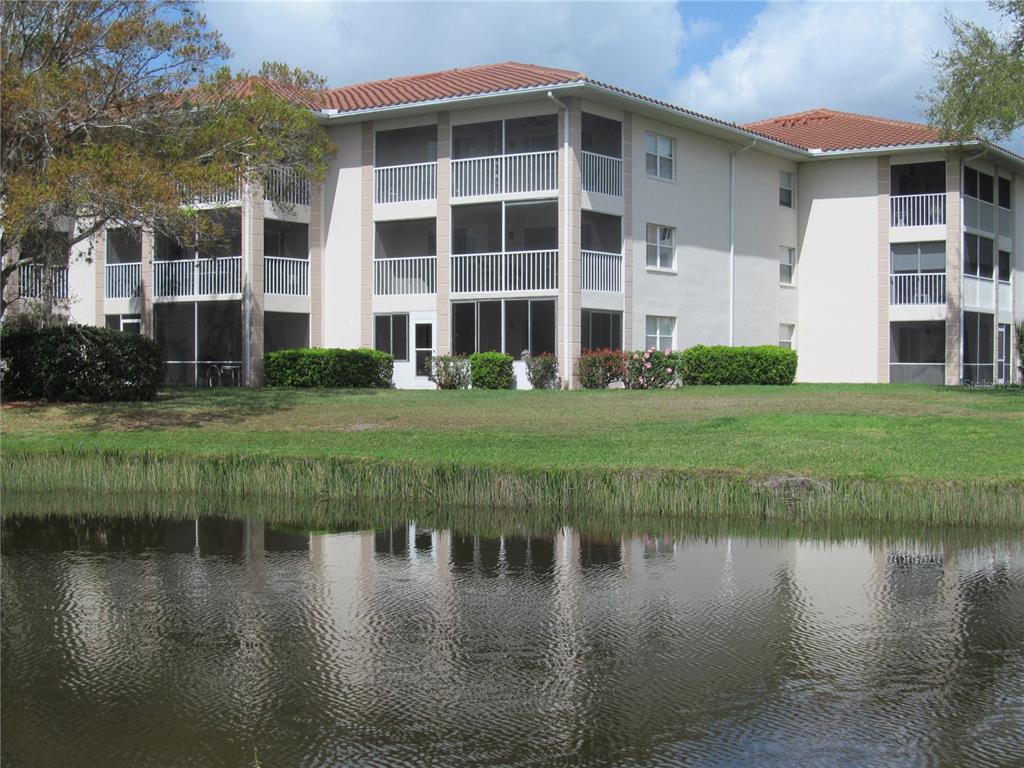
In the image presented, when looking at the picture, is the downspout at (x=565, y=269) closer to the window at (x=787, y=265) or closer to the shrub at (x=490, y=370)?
the shrub at (x=490, y=370)

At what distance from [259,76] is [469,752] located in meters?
21.2

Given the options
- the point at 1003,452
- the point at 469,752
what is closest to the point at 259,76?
the point at 1003,452

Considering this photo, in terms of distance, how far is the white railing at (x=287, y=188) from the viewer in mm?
27025

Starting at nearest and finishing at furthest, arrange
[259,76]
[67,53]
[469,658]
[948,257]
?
[469,658]
[67,53]
[259,76]
[948,257]

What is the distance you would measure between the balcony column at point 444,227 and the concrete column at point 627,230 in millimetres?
4758

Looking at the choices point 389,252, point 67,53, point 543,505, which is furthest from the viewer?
point 389,252

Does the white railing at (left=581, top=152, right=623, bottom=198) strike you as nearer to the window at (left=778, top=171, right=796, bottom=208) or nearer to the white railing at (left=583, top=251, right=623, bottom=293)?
the white railing at (left=583, top=251, right=623, bottom=293)

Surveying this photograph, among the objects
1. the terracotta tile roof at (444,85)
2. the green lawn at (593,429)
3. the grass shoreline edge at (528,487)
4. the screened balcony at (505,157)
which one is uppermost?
the terracotta tile roof at (444,85)

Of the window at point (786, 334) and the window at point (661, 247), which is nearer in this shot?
the window at point (661, 247)

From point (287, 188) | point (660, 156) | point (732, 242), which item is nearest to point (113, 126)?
point (287, 188)

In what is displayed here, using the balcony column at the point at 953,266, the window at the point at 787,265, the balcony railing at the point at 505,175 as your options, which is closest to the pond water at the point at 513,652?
the balcony railing at the point at 505,175

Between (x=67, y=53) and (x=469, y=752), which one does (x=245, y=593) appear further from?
(x=67, y=53)

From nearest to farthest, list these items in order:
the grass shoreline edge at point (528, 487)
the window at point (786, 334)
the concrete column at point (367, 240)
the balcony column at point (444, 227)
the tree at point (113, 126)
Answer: the grass shoreline edge at point (528, 487) < the tree at point (113, 126) < the balcony column at point (444, 227) < the concrete column at point (367, 240) < the window at point (786, 334)

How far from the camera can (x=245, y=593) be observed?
406 inches
